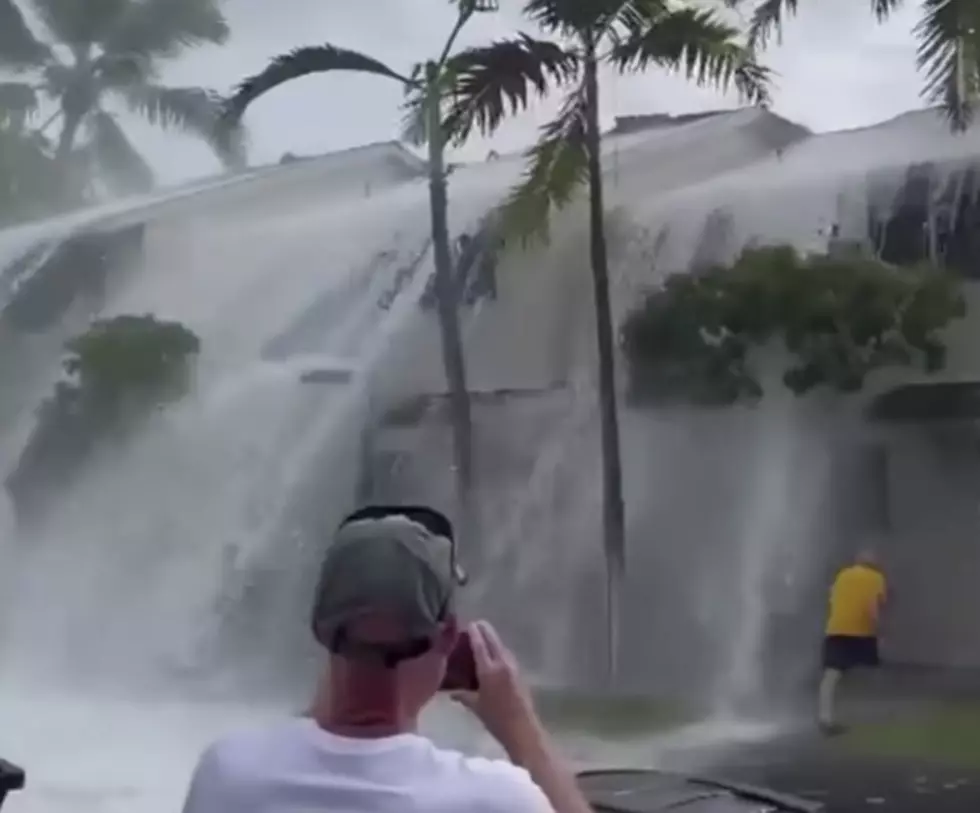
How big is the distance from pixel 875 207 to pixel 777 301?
499mm

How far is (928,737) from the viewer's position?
219 inches

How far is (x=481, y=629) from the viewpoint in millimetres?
1455

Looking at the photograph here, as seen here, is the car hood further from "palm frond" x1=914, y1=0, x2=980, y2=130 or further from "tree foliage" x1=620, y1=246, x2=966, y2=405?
"palm frond" x1=914, y1=0, x2=980, y2=130

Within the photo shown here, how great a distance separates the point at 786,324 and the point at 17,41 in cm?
302

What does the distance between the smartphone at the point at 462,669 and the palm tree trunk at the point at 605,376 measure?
4421 millimetres

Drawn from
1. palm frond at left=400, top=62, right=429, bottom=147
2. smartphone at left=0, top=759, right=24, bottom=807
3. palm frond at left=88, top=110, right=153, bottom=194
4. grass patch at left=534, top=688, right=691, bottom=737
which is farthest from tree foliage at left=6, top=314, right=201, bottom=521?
smartphone at left=0, top=759, right=24, bottom=807

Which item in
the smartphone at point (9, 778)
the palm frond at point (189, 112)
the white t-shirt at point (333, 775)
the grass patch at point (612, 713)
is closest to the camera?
the white t-shirt at point (333, 775)

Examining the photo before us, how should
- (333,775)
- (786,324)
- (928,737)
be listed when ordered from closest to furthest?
1. (333,775)
2. (928,737)
3. (786,324)

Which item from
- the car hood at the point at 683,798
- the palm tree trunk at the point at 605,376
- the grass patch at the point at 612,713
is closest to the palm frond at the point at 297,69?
the palm tree trunk at the point at 605,376

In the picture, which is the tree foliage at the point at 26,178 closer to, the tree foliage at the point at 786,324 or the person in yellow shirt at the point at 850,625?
the tree foliage at the point at 786,324

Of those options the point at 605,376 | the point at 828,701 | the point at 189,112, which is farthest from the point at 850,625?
the point at 189,112

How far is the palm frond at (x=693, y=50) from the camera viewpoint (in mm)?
5977

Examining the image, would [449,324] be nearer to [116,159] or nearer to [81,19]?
[116,159]

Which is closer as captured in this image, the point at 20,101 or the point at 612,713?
the point at 612,713
